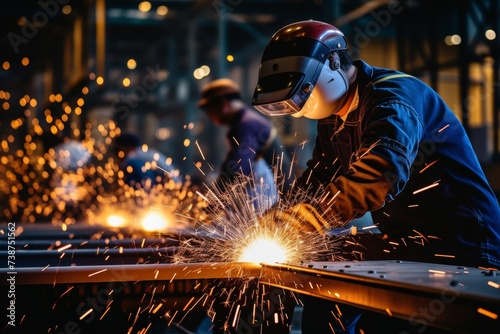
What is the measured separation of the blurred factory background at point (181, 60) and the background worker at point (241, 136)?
2.57 metres

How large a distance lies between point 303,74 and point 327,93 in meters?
0.14

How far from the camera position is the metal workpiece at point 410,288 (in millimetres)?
1469

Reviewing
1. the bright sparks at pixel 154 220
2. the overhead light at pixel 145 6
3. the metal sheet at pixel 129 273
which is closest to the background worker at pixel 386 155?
the metal sheet at pixel 129 273

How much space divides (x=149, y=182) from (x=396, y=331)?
158 inches

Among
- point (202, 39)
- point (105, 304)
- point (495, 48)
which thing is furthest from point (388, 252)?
Result: point (202, 39)

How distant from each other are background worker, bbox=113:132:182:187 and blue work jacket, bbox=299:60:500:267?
3.79m

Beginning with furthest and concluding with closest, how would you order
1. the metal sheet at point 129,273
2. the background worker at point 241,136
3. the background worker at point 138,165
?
the background worker at point 138,165 → the background worker at point 241,136 → the metal sheet at point 129,273

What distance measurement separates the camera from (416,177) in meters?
2.55

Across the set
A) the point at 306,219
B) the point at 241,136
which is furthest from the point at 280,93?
the point at 241,136

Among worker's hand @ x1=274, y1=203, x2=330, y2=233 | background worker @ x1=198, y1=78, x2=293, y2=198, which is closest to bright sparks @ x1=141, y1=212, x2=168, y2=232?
background worker @ x1=198, y1=78, x2=293, y2=198

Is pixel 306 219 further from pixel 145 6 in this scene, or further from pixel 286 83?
pixel 145 6

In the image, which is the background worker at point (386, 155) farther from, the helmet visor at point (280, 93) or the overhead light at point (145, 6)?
the overhead light at point (145, 6)

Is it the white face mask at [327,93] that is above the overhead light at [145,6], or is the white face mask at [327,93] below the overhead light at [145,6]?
below

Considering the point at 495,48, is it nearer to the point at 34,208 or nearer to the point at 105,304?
the point at 34,208
